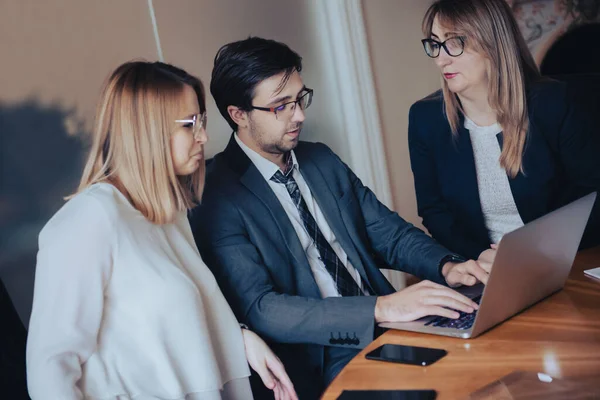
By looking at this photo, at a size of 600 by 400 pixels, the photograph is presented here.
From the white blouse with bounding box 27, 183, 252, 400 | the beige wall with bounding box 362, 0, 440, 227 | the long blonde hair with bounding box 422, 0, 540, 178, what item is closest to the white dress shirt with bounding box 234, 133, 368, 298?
the white blouse with bounding box 27, 183, 252, 400

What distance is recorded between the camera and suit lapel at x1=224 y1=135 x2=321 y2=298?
6.59ft

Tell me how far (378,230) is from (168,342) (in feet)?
2.94

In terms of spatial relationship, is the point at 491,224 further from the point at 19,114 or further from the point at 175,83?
the point at 19,114

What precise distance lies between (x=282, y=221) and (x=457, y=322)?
2.13 feet

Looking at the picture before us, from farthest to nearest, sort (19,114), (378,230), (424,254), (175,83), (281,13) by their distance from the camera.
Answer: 1. (281,13)
2. (378,230)
3. (424,254)
4. (19,114)
5. (175,83)

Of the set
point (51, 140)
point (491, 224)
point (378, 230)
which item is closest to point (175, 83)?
point (51, 140)

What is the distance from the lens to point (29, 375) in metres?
1.40

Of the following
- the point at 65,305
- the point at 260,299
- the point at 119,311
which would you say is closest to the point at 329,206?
the point at 260,299

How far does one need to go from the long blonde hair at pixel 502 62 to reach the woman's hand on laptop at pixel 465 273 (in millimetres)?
526

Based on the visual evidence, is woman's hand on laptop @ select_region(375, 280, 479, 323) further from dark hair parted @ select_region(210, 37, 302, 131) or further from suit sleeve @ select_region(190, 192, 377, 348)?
dark hair parted @ select_region(210, 37, 302, 131)

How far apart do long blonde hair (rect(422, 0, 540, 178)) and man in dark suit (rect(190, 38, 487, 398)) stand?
454 mm

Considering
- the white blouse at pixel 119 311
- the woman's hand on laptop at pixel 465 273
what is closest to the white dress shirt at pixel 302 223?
the woman's hand on laptop at pixel 465 273

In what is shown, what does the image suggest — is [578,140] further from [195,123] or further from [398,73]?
[398,73]

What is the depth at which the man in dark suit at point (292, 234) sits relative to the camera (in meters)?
1.83
